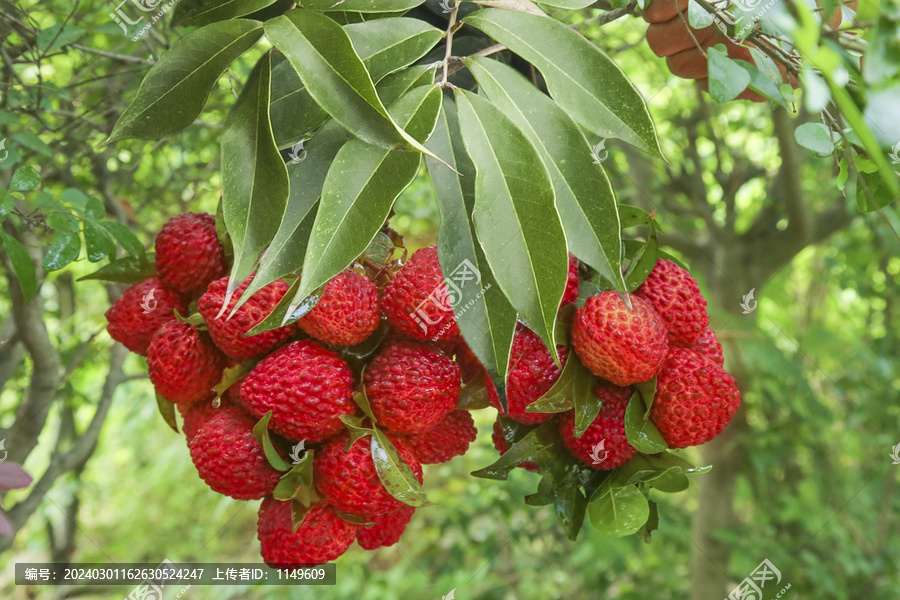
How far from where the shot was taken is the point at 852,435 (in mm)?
1580

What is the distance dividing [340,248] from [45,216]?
420mm

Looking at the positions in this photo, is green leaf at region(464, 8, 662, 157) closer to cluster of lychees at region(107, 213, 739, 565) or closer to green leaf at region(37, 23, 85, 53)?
cluster of lychees at region(107, 213, 739, 565)

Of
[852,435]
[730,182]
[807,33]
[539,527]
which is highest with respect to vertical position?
[807,33]

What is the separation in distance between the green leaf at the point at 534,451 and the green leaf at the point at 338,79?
0.21 m

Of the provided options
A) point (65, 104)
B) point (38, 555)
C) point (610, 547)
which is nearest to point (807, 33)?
point (65, 104)

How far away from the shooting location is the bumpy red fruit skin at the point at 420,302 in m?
0.43

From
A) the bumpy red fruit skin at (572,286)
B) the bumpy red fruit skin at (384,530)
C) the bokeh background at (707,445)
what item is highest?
the bumpy red fruit skin at (572,286)

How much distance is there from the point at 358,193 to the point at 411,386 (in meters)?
0.13

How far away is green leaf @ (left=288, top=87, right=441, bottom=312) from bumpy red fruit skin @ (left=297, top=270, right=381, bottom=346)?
0.07m

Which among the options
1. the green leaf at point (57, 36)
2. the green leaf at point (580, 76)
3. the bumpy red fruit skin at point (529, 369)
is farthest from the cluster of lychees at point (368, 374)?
the green leaf at point (57, 36)

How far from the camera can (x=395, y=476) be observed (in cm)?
42

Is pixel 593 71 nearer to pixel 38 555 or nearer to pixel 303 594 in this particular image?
pixel 303 594

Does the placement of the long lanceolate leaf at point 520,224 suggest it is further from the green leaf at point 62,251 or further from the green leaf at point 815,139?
the green leaf at point 62,251

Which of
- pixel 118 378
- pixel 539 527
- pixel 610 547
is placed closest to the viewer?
pixel 118 378
